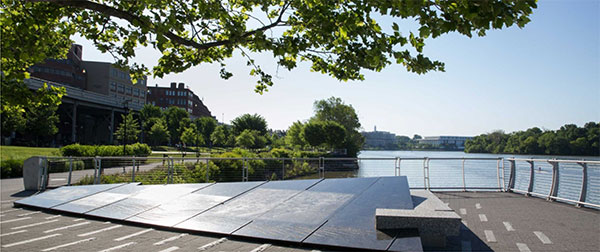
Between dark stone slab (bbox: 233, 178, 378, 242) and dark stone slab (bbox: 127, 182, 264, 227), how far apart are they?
4.76 feet

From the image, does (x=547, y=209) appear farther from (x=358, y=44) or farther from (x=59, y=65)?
(x=59, y=65)

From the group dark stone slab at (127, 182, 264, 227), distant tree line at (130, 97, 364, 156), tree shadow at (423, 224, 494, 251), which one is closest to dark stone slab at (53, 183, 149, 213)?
dark stone slab at (127, 182, 264, 227)

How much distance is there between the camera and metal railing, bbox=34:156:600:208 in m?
9.59

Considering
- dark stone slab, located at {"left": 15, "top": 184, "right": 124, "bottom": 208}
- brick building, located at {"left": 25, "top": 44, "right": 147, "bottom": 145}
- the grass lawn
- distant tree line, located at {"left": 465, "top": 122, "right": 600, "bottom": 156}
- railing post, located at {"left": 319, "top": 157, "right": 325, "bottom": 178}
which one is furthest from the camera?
brick building, located at {"left": 25, "top": 44, "right": 147, "bottom": 145}

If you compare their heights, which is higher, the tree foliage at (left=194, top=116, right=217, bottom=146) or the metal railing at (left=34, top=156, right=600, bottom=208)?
the tree foliage at (left=194, top=116, right=217, bottom=146)

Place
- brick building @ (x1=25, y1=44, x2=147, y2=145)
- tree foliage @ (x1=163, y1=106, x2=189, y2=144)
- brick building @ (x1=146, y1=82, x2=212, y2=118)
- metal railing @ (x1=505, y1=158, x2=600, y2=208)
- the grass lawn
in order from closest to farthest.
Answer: metal railing @ (x1=505, y1=158, x2=600, y2=208)
the grass lawn
brick building @ (x1=25, y1=44, x2=147, y2=145)
tree foliage @ (x1=163, y1=106, x2=189, y2=144)
brick building @ (x1=146, y1=82, x2=212, y2=118)

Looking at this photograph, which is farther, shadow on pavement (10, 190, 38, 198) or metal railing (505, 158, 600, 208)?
shadow on pavement (10, 190, 38, 198)

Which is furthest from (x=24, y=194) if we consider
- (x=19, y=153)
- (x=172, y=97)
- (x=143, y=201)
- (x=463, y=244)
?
(x=172, y=97)

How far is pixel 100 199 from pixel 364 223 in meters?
6.47

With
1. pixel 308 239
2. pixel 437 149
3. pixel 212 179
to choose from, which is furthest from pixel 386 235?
pixel 437 149

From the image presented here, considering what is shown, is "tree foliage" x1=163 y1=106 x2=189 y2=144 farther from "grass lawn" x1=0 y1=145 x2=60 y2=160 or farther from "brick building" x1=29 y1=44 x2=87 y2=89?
"grass lawn" x1=0 y1=145 x2=60 y2=160

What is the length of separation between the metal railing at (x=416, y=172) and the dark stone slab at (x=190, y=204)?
14.5 feet

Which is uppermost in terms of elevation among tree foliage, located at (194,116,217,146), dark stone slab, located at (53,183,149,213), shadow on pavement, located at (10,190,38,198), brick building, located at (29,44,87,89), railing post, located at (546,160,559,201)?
brick building, located at (29,44,87,89)

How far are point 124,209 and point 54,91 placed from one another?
9.93ft
